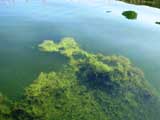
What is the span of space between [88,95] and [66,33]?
128 inches

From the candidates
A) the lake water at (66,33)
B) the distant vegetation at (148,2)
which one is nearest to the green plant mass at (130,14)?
the lake water at (66,33)

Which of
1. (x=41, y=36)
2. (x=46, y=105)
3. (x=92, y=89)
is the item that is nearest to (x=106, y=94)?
(x=92, y=89)

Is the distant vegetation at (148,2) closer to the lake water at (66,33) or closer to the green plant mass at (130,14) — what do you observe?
the lake water at (66,33)

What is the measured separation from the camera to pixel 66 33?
8.66 metres

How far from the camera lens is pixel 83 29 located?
30.1ft

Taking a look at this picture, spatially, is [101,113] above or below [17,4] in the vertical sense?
below

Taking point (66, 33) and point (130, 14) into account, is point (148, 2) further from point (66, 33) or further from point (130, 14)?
point (66, 33)

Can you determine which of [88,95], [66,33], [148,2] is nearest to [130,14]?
[148,2]

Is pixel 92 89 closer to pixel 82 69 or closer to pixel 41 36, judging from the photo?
pixel 82 69

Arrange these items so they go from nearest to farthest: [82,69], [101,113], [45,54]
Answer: [101,113], [82,69], [45,54]

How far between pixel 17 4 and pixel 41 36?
3063 millimetres

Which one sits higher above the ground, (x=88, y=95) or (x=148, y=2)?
(x=88, y=95)

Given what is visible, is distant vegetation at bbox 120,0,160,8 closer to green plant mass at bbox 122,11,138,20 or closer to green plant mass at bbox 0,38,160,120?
green plant mass at bbox 122,11,138,20

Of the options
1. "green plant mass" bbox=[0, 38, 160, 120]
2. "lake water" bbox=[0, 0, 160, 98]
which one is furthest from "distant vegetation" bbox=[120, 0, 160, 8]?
"green plant mass" bbox=[0, 38, 160, 120]
